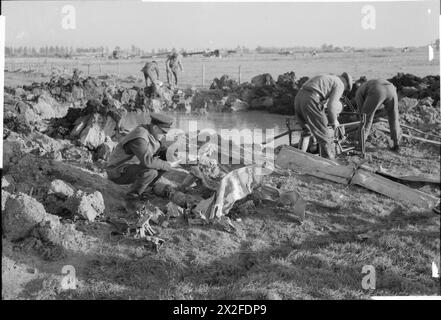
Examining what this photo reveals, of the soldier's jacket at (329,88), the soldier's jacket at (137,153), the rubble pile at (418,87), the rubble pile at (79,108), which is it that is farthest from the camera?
the rubble pile at (418,87)

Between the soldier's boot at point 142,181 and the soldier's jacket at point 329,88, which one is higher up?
the soldier's jacket at point 329,88

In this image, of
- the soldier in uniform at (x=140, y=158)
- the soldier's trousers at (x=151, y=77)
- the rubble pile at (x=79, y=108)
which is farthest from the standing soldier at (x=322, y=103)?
the soldier's trousers at (x=151, y=77)

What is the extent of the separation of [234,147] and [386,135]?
2.99 meters

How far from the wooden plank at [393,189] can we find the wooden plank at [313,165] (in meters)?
0.17

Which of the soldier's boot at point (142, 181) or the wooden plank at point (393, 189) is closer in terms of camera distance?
the soldier's boot at point (142, 181)

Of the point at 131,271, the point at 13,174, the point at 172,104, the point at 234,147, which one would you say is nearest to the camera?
the point at 131,271

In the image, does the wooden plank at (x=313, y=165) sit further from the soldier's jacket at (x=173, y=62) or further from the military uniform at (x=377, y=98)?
the soldier's jacket at (x=173, y=62)

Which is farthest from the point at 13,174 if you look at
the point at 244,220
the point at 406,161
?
the point at 406,161

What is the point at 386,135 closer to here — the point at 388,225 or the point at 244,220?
the point at 388,225

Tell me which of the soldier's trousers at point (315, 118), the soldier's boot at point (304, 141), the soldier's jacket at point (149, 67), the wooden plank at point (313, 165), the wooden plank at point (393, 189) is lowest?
the wooden plank at point (393, 189)

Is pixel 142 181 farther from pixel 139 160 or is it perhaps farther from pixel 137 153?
pixel 137 153

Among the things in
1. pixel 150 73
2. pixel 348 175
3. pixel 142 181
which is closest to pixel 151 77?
pixel 150 73

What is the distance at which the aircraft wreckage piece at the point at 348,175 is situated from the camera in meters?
6.04

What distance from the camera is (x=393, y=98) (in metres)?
7.94
